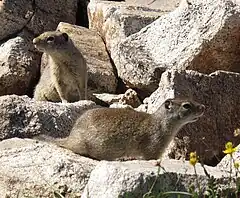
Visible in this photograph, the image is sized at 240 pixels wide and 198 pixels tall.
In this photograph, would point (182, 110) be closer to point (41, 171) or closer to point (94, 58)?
point (41, 171)

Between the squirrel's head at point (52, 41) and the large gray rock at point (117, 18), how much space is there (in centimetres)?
59

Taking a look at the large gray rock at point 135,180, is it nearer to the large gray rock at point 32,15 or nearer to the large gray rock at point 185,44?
the large gray rock at point 185,44

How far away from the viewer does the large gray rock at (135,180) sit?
547 centimetres

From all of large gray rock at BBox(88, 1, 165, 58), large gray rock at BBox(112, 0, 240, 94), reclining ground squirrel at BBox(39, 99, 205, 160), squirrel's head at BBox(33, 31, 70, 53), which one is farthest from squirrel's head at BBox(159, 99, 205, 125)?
squirrel's head at BBox(33, 31, 70, 53)

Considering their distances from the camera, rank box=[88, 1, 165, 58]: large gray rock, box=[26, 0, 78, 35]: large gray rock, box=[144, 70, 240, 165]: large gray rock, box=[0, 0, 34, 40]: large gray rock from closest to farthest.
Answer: box=[144, 70, 240, 165]: large gray rock, box=[88, 1, 165, 58]: large gray rock, box=[0, 0, 34, 40]: large gray rock, box=[26, 0, 78, 35]: large gray rock

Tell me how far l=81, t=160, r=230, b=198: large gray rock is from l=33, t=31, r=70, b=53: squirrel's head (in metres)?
5.15

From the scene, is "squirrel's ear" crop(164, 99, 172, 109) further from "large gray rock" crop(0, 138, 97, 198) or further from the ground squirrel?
the ground squirrel

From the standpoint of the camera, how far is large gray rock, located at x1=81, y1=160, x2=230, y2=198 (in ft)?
18.0

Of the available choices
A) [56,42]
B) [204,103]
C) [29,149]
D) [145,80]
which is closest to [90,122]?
[29,149]

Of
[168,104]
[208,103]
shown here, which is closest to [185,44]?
[208,103]

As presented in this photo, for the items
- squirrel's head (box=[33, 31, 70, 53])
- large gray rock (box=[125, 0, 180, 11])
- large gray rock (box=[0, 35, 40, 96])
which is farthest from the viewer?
large gray rock (box=[125, 0, 180, 11])

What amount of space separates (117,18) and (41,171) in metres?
4.67

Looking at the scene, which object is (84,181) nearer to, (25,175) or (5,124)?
(25,175)

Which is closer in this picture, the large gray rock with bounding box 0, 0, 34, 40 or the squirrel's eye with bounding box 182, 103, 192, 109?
the squirrel's eye with bounding box 182, 103, 192, 109
